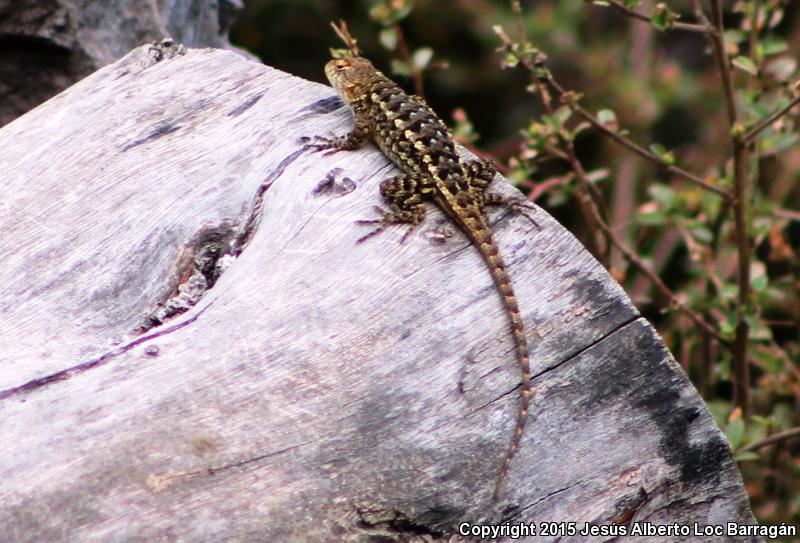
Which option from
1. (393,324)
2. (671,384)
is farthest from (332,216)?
(671,384)

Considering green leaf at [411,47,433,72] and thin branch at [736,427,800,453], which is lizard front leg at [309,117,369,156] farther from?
thin branch at [736,427,800,453]

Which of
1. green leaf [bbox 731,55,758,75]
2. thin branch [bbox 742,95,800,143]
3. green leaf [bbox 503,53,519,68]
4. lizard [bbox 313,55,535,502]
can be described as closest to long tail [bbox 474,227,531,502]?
lizard [bbox 313,55,535,502]

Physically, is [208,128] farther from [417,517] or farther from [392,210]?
[417,517]

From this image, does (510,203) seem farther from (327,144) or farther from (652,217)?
(652,217)

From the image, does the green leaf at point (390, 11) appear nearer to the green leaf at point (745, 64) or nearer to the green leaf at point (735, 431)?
the green leaf at point (745, 64)

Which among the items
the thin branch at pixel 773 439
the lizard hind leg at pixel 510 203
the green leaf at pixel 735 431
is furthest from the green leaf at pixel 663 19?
the thin branch at pixel 773 439
